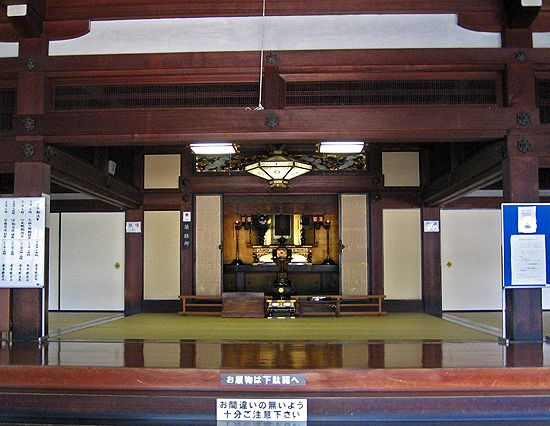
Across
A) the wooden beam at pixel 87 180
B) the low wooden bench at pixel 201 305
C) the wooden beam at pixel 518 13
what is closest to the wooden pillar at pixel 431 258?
the low wooden bench at pixel 201 305

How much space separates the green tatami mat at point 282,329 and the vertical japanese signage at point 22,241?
780 mm

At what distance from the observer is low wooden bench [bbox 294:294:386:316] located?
8820mm

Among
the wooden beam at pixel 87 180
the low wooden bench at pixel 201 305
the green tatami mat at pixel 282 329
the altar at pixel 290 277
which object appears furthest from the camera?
the altar at pixel 290 277

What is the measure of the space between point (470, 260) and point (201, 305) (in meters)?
4.26

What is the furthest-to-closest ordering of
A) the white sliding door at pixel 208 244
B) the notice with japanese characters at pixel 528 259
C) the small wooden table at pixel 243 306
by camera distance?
the white sliding door at pixel 208 244 → the small wooden table at pixel 243 306 → the notice with japanese characters at pixel 528 259

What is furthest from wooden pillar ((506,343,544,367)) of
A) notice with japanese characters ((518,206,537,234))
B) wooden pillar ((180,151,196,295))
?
wooden pillar ((180,151,196,295))

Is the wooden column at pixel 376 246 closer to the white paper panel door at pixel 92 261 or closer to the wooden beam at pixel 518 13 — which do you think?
the white paper panel door at pixel 92 261

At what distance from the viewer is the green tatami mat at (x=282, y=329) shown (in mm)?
5914

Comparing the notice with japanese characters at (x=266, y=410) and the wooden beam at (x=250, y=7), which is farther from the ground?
the wooden beam at (x=250, y=7)

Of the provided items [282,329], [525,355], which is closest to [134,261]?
[282,329]

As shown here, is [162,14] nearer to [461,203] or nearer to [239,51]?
[239,51]

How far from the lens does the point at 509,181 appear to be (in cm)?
519

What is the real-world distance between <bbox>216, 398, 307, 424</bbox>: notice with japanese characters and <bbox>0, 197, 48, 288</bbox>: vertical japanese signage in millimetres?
2423

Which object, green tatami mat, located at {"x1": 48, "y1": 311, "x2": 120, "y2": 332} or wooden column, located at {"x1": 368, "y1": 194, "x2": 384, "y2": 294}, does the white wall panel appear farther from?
wooden column, located at {"x1": 368, "y1": 194, "x2": 384, "y2": 294}
